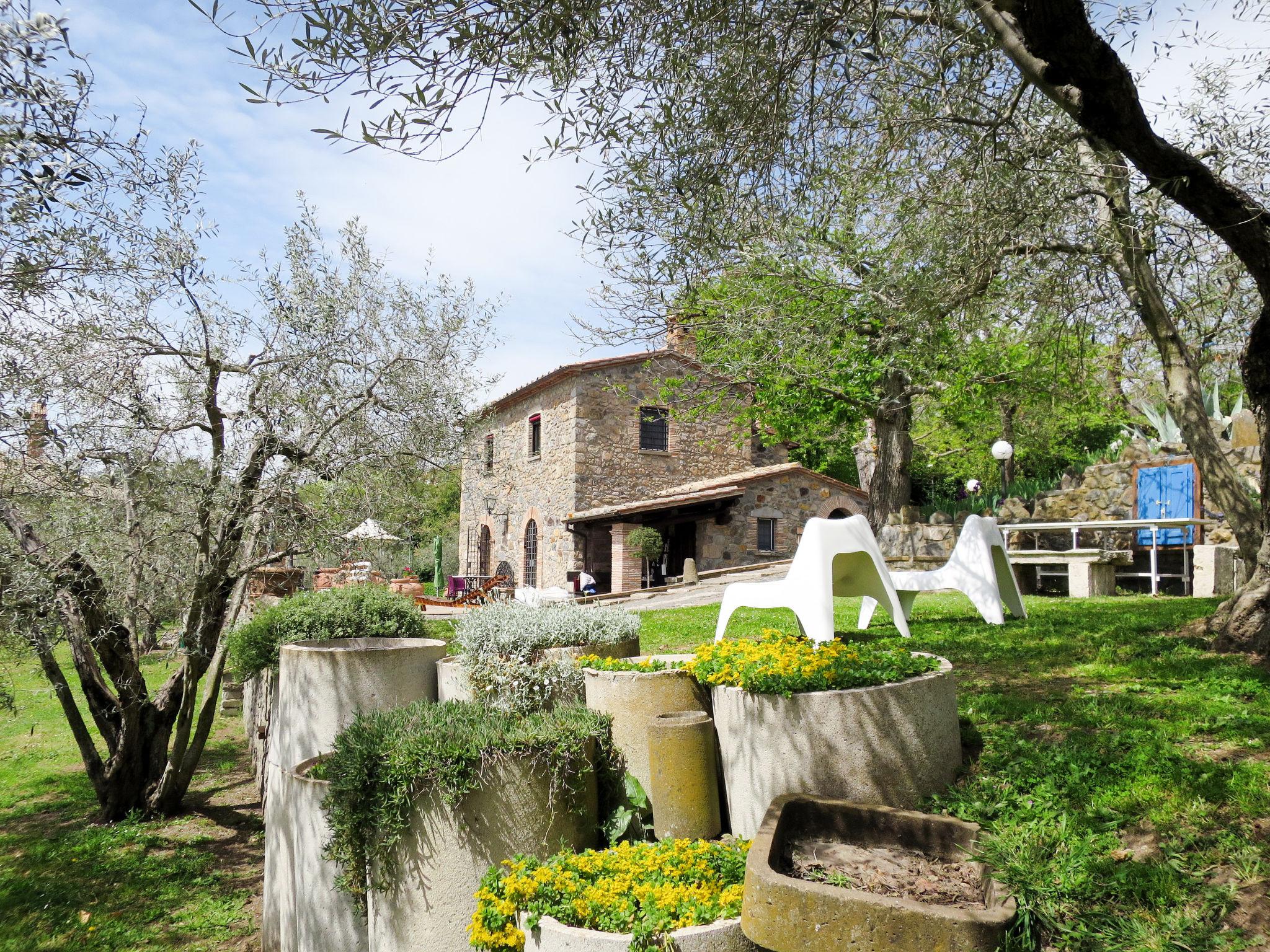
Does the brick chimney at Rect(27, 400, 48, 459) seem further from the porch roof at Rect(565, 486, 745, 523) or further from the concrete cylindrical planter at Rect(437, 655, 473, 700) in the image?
the porch roof at Rect(565, 486, 745, 523)

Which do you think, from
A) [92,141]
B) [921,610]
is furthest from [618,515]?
→ [92,141]

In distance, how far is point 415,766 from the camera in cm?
423

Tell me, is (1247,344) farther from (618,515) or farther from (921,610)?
(618,515)

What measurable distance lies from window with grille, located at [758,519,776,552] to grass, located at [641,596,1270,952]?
14.7 meters

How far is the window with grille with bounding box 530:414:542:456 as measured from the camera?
80.2 feet

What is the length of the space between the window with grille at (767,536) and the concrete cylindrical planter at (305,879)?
1704cm

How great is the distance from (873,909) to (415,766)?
2.35 metres

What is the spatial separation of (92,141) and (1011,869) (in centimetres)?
580

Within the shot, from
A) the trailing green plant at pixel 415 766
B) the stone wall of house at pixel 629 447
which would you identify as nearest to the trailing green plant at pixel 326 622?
the trailing green plant at pixel 415 766

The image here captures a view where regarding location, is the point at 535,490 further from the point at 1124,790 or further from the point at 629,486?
the point at 1124,790

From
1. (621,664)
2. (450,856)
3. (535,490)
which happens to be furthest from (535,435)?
(450,856)

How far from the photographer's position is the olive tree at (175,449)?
614cm

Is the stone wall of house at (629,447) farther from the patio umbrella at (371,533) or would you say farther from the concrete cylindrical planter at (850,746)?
the concrete cylindrical planter at (850,746)

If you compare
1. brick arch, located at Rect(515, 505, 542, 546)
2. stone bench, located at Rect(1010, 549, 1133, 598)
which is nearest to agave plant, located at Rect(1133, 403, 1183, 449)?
stone bench, located at Rect(1010, 549, 1133, 598)
